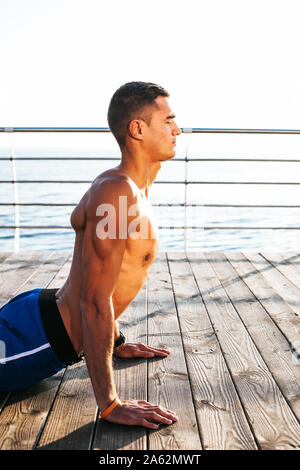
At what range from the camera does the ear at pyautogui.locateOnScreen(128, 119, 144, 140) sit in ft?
5.05

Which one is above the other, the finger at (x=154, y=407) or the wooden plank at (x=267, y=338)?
the finger at (x=154, y=407)

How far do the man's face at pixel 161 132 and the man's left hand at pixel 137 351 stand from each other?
847 mm

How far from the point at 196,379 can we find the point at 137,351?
0.31 m

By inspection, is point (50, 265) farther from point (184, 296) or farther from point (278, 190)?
point (278, 190)

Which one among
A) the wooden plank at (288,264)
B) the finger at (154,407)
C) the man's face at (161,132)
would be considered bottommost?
the wooden plank at (288,264)

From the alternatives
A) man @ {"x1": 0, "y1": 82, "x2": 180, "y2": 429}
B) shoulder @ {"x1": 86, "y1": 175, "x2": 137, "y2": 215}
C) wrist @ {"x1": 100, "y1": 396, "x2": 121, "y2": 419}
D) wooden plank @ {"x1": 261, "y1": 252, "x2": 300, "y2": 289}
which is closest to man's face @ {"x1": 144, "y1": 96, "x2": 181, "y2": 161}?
man @ {"x1": 0, "y1": 82, "x2": 180, "y2": 429}

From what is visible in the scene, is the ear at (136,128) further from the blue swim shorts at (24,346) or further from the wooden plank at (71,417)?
the wooden plank at (71,417)

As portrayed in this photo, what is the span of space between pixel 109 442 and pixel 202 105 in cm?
4931

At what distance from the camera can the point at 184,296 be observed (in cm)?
281

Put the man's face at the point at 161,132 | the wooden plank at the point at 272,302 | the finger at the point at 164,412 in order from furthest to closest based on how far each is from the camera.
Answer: the wooden plank at the point at 272,302, the man's face at the point at 161,132, the finger at the point at 164,412

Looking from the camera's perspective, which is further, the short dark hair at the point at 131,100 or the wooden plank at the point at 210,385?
the short dark hair at the point at 131,100

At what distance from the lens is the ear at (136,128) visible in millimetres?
1538

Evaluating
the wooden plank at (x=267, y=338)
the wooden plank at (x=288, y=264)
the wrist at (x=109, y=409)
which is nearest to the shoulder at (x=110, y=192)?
the wrist at (x=109, y=409)

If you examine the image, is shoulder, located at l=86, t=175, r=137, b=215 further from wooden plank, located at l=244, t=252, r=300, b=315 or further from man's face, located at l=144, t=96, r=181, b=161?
wooden plank, located at l=244, t=252, r=300, b=315
